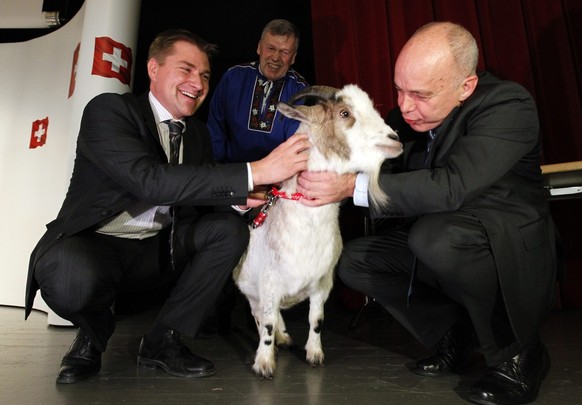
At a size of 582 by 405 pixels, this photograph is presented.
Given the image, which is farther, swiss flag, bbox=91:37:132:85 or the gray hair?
the gray hair

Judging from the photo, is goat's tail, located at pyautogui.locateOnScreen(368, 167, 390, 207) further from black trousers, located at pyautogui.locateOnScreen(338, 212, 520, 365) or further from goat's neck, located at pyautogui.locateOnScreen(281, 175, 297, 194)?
goat's neck, located at pyautogui.locateOnScreen(281, 175, 297, 194)

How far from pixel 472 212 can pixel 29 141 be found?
154 inches

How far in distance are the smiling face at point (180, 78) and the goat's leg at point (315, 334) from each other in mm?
1109

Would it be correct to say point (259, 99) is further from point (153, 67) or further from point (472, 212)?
point (472, 212)

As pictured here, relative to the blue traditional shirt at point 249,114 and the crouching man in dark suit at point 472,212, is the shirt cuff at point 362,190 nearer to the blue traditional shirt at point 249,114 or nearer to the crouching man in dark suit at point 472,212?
the crouching man in dark suit at point 472,212

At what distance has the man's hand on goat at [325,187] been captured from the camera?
2.07 metres

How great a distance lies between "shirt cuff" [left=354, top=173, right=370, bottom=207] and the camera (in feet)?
6.72

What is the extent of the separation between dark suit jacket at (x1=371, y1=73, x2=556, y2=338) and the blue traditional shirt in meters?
1.81

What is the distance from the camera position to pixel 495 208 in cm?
193

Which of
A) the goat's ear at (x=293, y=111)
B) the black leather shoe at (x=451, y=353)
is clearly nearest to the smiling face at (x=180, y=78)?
the goat's ear at (x=293, y=111)

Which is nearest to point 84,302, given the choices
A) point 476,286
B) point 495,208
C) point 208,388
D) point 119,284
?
point 119,284

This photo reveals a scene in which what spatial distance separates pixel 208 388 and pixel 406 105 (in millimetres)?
Answer: 1428

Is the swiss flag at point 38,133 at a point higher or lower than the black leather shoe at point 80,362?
higher

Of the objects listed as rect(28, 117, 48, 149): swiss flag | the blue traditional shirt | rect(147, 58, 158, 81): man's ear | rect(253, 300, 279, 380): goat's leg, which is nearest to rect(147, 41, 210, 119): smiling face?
rect(147, 58, 158, 81): man's ear
